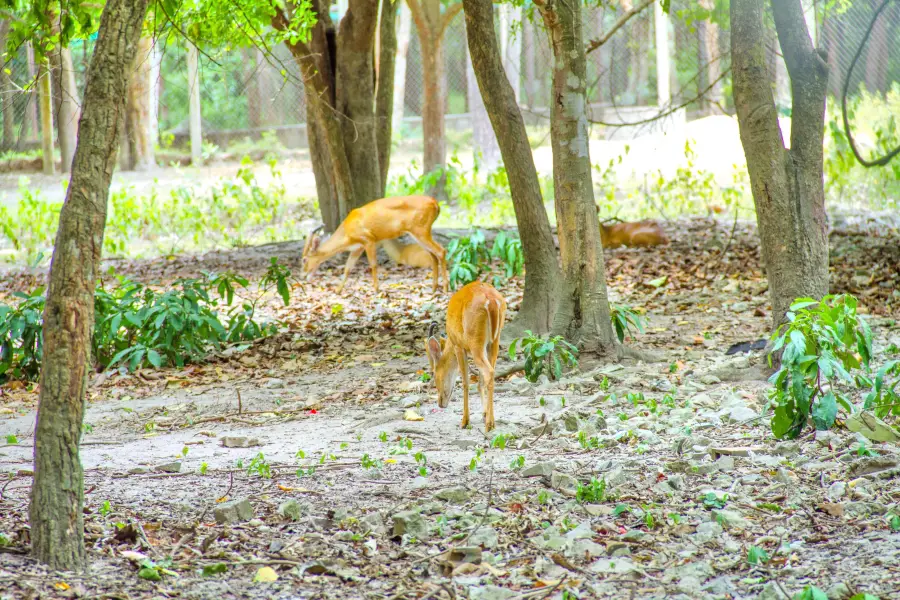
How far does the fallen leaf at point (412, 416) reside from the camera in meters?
6.20

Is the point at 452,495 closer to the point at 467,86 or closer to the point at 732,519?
the point at 732,519

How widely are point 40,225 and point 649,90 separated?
52.2 ft

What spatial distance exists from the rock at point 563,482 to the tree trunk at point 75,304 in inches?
80.3

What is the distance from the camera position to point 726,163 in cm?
1773

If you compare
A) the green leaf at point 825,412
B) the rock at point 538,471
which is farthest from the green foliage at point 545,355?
the green leaf at point 825,412

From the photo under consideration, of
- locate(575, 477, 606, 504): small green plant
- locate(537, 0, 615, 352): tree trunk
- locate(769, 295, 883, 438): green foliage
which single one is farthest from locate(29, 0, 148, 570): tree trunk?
locate(537, 0, 615, 352): tree trunk

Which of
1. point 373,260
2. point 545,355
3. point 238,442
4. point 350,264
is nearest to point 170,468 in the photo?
point 238,442

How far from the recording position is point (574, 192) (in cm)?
695

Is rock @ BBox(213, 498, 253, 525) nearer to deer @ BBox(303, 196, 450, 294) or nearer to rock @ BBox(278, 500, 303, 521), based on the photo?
rock @ BBox(278, 500, 303, 521)

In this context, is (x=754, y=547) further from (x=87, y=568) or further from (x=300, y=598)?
(x=87, y=568)

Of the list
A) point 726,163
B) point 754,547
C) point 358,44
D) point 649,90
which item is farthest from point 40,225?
point 649,90

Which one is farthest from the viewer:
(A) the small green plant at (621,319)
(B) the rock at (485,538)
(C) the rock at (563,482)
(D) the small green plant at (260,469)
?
(A) the small green plant at (621,319)

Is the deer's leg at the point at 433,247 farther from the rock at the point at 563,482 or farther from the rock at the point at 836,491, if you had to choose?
the rock at the point at 836,491

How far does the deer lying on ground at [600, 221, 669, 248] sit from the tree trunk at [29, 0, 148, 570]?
9313 mm
